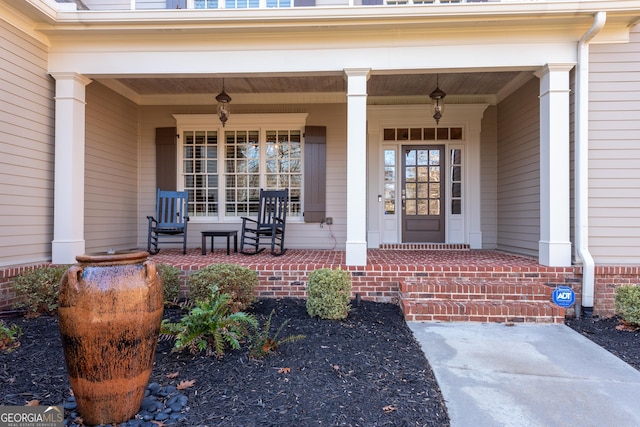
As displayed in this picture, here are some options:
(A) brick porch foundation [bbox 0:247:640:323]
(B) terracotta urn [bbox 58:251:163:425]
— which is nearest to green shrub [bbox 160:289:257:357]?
(B) terracotta urn [bbox 58:251:163:425]

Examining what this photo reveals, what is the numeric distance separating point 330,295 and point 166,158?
409 cm

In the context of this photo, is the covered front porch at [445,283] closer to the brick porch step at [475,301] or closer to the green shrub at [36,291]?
the brick porch step at [475,301]

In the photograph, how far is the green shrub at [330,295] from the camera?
3240 mm

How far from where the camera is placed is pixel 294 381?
83.6 inches

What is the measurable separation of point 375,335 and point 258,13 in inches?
131

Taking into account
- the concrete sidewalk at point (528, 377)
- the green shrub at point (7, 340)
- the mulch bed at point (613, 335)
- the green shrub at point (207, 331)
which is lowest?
the mulch bed at point (613, 335)

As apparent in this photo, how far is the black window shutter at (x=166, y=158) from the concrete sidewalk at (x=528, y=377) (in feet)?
14.7

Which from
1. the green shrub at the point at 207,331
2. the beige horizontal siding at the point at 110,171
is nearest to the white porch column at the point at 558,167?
the green shrub at the point at 207,331

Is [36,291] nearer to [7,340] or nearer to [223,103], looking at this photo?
[7,340]

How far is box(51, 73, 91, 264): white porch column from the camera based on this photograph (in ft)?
13.3

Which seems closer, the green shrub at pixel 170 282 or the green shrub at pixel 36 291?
the green shrub at pixel 36 291

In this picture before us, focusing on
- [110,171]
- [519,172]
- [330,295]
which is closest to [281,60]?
[330,295]

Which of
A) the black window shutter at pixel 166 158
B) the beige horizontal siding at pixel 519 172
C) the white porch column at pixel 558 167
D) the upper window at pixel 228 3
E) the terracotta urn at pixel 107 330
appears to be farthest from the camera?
the black window shutter at pixel 166 158

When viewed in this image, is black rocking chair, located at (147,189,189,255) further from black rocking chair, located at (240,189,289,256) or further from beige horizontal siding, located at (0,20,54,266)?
beige horizontal siding, located at (0,20,54,266)
